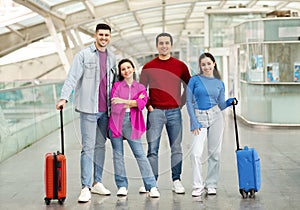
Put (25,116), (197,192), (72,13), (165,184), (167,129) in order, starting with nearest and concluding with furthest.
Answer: (197,192) → (167,129) → (165,184) → (25,116) → (72,13)

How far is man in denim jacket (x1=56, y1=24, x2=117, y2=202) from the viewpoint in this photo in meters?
6.29

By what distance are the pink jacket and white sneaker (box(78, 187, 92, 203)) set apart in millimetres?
650

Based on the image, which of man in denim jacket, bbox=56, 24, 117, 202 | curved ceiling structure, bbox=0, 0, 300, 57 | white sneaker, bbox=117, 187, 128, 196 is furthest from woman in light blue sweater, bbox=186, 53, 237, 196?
curved ceiling structure, bbox=0, 0, 300, 57

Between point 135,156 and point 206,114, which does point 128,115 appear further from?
point 206,114

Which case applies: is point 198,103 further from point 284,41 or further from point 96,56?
point 284,41

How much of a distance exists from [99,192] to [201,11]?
30020mm

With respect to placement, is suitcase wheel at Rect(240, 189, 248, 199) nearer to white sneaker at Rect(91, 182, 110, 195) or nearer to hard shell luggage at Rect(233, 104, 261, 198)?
hard shell luggage at Rect(233, 104, 261, 198)

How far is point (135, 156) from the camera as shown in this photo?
6.45 meters

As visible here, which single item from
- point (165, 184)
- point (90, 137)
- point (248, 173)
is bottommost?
point (165, 184)

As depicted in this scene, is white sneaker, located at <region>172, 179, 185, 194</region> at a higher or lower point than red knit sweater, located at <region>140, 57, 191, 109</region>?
lower

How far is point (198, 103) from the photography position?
644cm

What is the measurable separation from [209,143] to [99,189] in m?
1.33

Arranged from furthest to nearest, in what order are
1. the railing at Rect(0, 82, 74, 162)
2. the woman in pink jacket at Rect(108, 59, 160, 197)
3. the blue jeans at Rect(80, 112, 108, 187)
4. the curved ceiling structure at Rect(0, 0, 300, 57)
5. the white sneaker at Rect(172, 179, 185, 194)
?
the curved ceiling structure at Rect(0, 0, 300, 57), the railing at Rect(0, 82, 74, 162), the white sneaker at Rect(172, 179, 185, 194), the blue jeans at Rect(80, 112, 108, 187), the woman in pink jacket at Rect(108, 59, 160, 197)

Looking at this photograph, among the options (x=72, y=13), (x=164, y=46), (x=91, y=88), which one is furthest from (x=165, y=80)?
(x=72, y=13)
